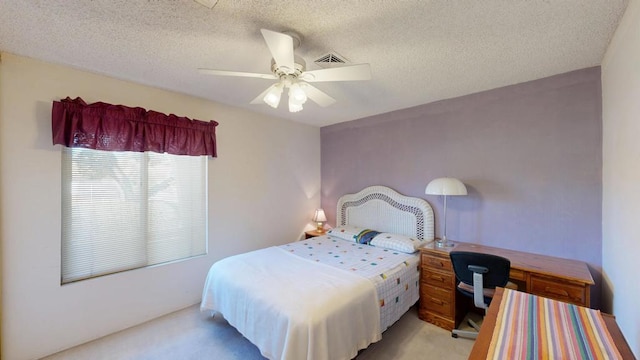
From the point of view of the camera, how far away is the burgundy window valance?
2.09m

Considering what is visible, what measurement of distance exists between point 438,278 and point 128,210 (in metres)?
3.19

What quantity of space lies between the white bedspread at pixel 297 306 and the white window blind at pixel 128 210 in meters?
0.83

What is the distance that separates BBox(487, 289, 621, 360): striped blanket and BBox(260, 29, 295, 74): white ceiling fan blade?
1.69 metres

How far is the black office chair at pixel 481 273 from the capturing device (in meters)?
1.97

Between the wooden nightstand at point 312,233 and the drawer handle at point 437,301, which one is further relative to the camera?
the wooden nightstand at point 312,233

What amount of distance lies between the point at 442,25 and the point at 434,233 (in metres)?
2.31

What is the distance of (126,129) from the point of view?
2.36 m

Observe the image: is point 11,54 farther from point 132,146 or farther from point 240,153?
point 240,153

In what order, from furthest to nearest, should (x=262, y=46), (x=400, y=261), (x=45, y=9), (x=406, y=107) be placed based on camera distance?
(x=406, y=107)
(x=400, y=261)
(x=262, y=46)
(x=45, y=9)

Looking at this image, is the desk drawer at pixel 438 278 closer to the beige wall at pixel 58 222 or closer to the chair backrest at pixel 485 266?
the chair backrest at pixel 485 266

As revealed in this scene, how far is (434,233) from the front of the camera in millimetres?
3061

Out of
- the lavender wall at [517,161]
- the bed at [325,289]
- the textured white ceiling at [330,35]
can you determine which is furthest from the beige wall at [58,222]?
the lavender wall at [517,161]

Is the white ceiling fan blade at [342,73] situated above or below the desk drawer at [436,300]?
above

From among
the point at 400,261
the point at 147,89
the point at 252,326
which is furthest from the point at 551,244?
the point at 147,89
